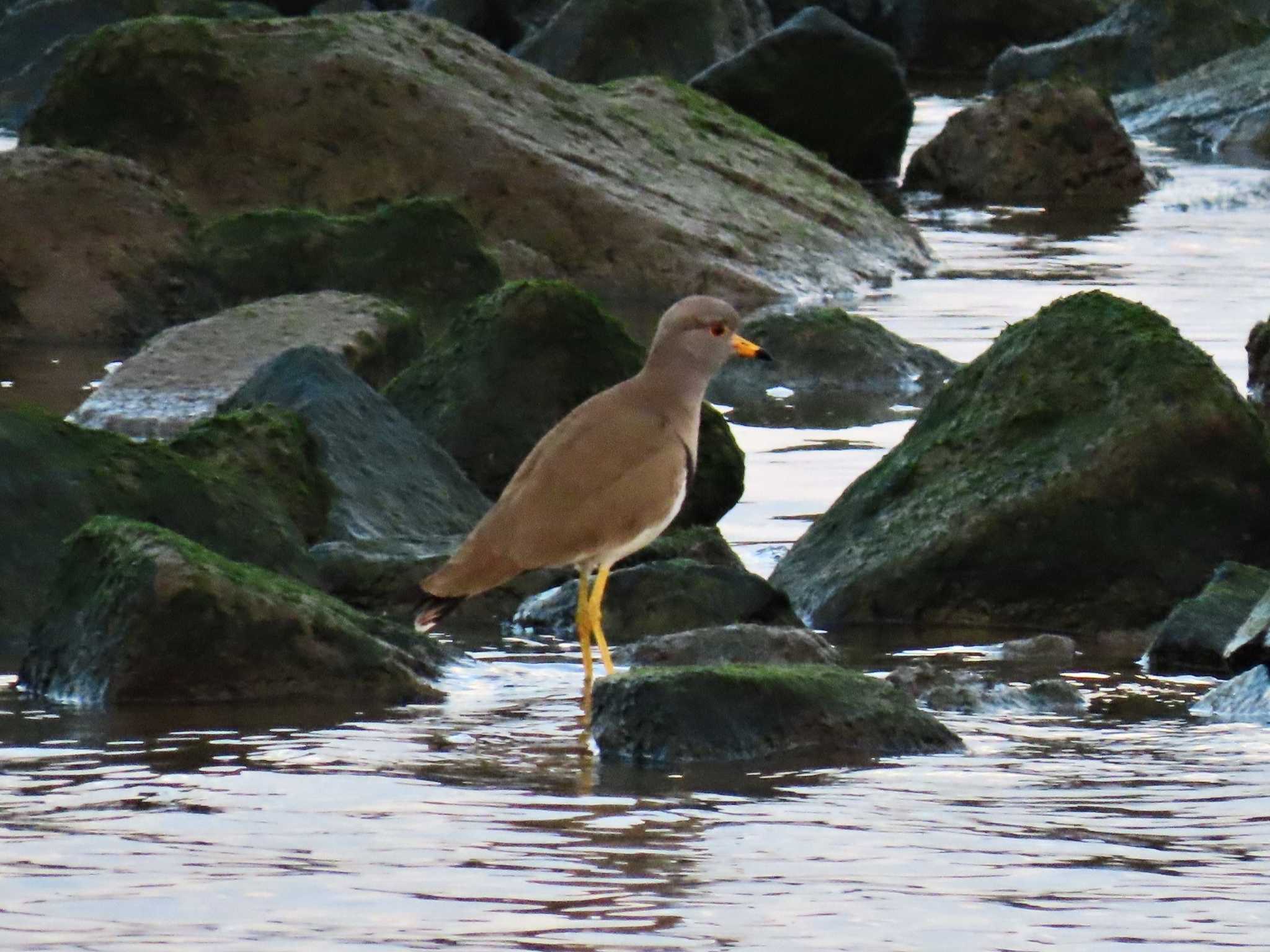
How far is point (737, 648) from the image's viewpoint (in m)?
8.11

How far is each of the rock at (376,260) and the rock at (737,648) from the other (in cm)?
663

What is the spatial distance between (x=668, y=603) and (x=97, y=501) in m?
1.96

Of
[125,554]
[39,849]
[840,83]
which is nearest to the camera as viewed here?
[39,849]

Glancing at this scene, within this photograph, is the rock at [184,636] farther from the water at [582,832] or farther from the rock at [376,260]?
the rock at [376,260]

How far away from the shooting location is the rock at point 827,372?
1370 cm

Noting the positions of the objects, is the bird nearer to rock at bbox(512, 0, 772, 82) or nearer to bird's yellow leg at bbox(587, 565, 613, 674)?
bird's yellow leg at bbox(587, 565, 613, 674)

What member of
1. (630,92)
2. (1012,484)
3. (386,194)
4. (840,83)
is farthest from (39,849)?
(840,83)

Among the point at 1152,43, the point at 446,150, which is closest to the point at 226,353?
the point at 446,150

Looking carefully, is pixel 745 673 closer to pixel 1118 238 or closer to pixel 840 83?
pixel 1118 238

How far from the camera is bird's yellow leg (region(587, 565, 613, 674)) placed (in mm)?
8141

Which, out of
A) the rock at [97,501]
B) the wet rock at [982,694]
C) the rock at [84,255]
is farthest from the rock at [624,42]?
the wet rock at [982,694]

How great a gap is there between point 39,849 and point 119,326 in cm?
1027

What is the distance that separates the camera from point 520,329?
11.0 meters

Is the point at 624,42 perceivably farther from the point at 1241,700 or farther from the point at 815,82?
the point at 1241,700
